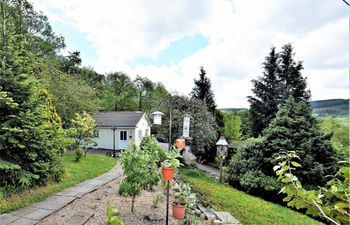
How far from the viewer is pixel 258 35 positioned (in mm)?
10672

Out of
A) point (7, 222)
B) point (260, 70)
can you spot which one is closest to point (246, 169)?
point (7, 222)

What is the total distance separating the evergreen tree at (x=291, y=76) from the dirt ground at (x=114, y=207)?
66.7 ft

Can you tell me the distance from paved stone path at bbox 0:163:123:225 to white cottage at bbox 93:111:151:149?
1250 centimetres

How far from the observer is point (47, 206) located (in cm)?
541

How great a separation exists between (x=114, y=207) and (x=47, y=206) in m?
1.47

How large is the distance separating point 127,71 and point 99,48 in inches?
670

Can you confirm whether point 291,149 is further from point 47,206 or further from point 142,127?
point 142,127

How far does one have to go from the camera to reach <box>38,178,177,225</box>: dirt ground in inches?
189

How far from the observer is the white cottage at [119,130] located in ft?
66.6

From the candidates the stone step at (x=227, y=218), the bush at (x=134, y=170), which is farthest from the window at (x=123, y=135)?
the stone step at (x=227, y=218)

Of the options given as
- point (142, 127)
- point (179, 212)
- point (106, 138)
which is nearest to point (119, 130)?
point (106, 138)

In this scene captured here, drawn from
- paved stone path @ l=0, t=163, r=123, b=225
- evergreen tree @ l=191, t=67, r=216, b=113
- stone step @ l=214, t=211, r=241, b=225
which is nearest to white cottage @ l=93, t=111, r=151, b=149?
evergreen tree @ l=191, t=67, r=216, b=113

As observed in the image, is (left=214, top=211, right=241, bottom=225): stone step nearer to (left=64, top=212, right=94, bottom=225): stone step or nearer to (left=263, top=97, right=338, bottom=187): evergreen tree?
(left=64, top=212, right=94, bottom=225): stone step

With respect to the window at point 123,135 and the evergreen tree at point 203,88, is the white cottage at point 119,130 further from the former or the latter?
the evergreen tree at point 203,88
